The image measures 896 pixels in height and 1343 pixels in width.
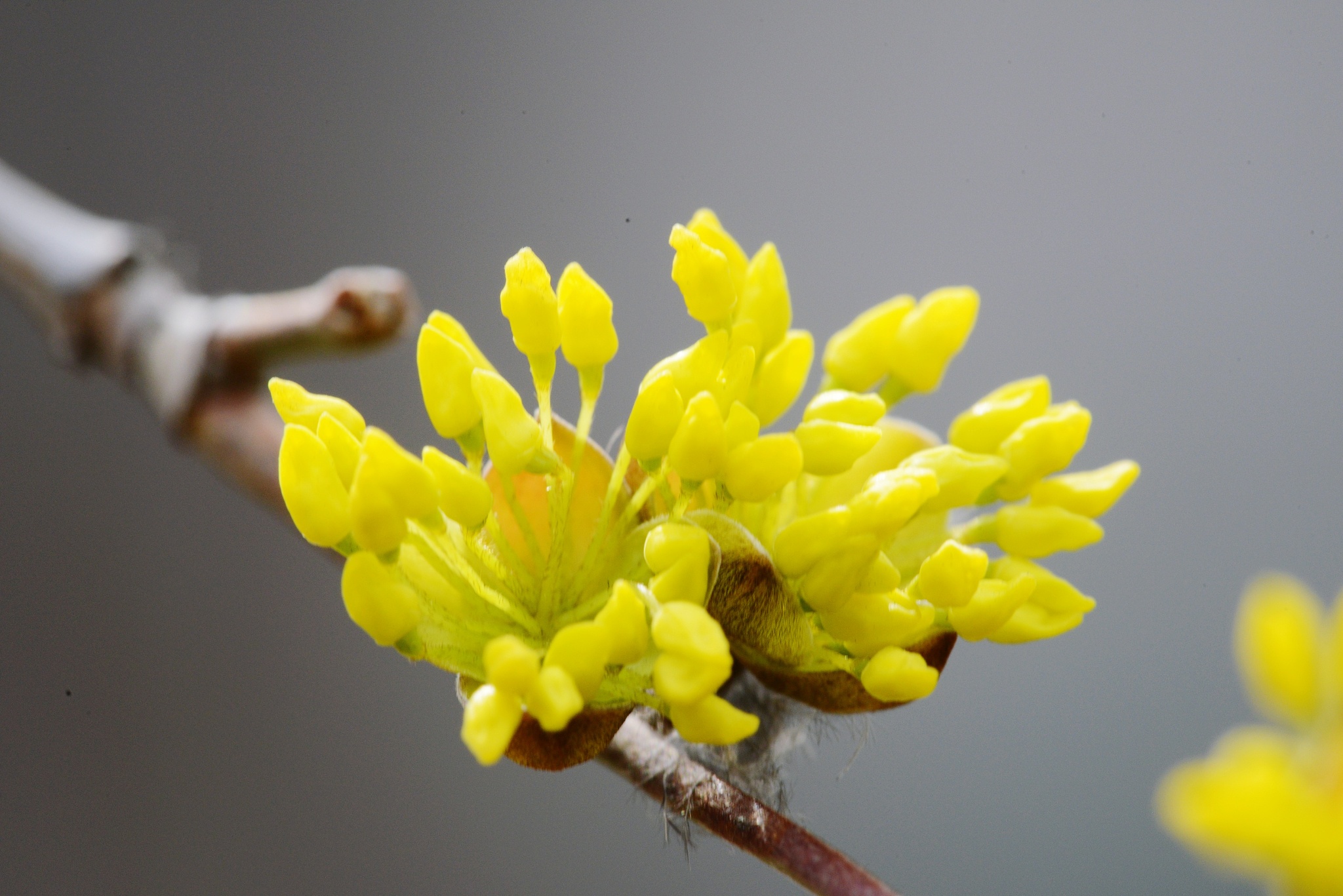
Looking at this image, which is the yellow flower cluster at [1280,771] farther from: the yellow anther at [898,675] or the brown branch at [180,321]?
the brown branch at [180,321]

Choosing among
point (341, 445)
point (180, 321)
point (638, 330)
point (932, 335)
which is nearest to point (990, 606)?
point (932, 335)

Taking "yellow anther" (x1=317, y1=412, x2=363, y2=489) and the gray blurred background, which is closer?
"yellow anther" (x1=317, y1=412, x2=363, y2=489)

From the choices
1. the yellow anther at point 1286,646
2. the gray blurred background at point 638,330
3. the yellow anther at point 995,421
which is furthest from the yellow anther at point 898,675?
the gray blurred background at point 638,330

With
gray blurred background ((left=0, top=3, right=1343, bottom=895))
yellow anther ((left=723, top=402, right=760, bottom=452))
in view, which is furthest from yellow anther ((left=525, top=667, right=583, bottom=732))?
gray blurred background ((left=0, top=3, right=1343, bottom=895))

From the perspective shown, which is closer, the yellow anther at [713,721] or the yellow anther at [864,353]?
the yellow anther at [713,721]

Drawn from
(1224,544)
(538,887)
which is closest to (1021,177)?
(1224,544)

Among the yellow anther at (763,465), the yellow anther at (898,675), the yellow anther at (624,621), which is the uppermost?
the yellow anther at (763,465)

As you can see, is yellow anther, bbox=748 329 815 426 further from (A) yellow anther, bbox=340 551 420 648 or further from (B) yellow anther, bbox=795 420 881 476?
(A) yellow anther, bbox=340 551 420 648
